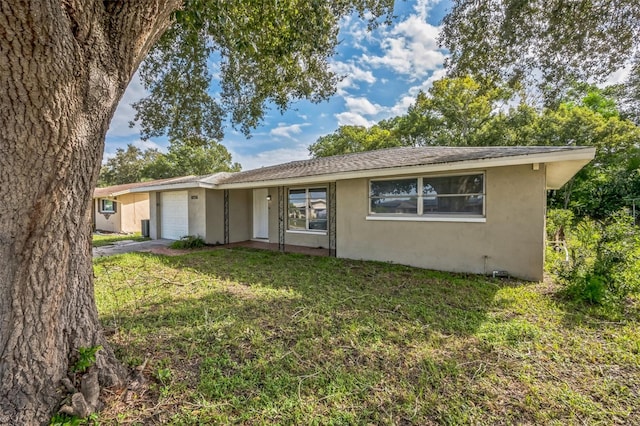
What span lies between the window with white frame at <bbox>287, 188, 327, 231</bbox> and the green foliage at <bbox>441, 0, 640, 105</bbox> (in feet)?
18.9

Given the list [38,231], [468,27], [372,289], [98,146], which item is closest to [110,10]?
[98,146]

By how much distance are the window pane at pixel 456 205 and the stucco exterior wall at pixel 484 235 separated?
0.26m

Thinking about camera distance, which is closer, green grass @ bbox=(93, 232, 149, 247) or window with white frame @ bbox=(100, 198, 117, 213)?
green grass @ bbox=(93, 232, 149, 247)

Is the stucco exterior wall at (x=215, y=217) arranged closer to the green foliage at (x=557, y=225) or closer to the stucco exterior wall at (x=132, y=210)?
the stucco exterior wall at (x=132, y=210)

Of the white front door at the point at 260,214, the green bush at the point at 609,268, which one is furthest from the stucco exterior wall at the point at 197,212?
the green bush at the point at 609,268

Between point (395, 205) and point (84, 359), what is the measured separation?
7.28 meters

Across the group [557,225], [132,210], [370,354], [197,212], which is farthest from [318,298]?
[132,210]

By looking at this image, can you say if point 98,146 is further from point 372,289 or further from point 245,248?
point 245,248

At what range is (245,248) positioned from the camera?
11.3m

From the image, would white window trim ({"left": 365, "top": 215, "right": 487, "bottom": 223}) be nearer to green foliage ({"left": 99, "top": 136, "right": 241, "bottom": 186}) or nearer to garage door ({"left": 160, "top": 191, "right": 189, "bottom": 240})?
garage door ({"left": 160, "top": 191, "right": 189, "bottom": 240})

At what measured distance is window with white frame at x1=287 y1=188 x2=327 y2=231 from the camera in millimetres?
10992

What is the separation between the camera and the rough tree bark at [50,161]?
1831 millimetres

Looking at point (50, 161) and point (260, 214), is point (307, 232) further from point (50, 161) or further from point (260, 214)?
point (50, 161)

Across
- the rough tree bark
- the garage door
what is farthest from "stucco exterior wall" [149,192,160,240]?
the rough tree bark
